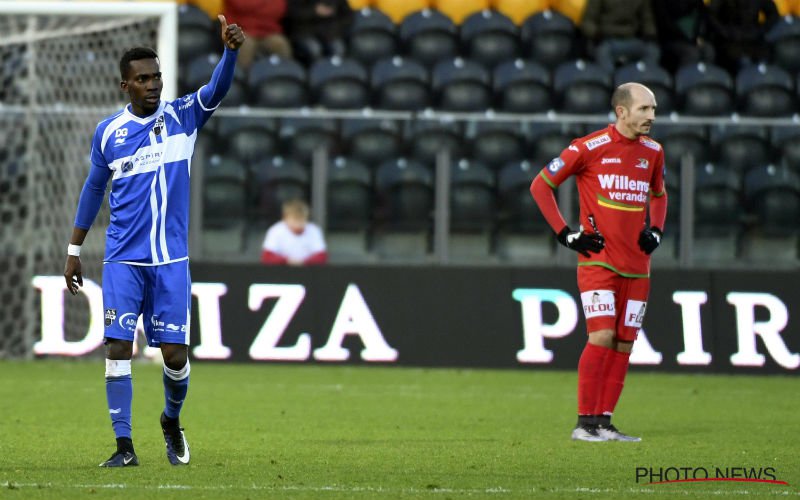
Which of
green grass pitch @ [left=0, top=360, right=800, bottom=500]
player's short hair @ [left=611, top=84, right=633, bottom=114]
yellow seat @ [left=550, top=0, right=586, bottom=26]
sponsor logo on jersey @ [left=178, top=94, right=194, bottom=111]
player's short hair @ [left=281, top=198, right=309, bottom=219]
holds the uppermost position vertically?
yellow seat @ [left=550, top=0, right=586, bottom=26]

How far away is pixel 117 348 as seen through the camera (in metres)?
6.61

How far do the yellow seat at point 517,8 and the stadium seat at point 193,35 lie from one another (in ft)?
11.7

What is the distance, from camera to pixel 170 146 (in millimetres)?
6691

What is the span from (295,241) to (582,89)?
13.9ft

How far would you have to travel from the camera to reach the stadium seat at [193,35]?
16547mm

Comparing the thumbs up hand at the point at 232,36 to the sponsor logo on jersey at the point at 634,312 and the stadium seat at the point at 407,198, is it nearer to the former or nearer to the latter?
the sponsor logo on jersey at the point at 634,312

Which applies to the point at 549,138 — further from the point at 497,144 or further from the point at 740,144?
the point at 740,144

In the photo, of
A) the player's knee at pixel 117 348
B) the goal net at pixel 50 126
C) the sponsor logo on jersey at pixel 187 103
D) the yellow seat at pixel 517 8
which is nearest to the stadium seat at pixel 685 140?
the yellow seat at pixel 517 8

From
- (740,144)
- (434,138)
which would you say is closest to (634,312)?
(434,138)

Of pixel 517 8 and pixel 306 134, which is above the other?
pixel 517 8

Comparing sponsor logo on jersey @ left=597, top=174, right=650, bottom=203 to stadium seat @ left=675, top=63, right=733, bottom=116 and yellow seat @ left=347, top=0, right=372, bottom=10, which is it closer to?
stadium seat @ left=675, top=63, right=733, bottom=116

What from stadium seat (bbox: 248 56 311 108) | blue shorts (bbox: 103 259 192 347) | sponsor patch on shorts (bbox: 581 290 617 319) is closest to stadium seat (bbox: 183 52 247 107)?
stadium seat (bbox: 248 56 311 108)

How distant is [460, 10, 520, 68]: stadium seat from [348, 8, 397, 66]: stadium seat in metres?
0.86

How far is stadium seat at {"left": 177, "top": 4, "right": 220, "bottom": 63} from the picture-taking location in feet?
54.3
